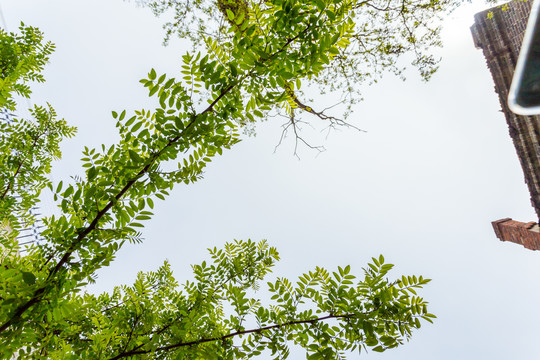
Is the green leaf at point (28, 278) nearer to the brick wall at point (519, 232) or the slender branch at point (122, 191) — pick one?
the slender branch at point (122, 191)

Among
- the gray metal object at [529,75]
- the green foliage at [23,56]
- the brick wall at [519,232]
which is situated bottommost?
the gray metal object at [529,75]

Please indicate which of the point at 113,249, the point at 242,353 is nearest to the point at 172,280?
the point at 242,353

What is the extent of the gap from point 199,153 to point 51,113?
494cm

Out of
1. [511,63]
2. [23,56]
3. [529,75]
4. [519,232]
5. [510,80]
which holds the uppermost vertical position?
[511,63]

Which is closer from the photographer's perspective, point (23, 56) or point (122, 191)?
point (122, 191)

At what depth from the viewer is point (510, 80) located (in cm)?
1110

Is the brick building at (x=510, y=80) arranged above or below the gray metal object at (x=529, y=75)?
above

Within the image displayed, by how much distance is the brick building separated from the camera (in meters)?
10.3

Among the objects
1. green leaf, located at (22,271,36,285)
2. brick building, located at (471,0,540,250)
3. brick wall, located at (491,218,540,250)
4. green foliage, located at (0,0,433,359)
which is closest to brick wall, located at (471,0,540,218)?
brick building, located at (471,0,540,250)

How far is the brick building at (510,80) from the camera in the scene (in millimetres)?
10305

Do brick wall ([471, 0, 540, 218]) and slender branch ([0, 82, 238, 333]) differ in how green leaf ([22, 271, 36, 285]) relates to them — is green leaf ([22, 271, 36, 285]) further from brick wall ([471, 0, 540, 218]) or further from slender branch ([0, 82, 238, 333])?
brick wall ([471, 0, 540, 218])

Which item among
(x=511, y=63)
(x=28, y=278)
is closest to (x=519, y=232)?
(x=511, y=63)

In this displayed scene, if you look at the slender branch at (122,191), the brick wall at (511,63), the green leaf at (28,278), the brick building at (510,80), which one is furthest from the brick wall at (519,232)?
the green leaf at (28,278)

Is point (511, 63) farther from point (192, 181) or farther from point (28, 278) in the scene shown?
point (28, 278)
